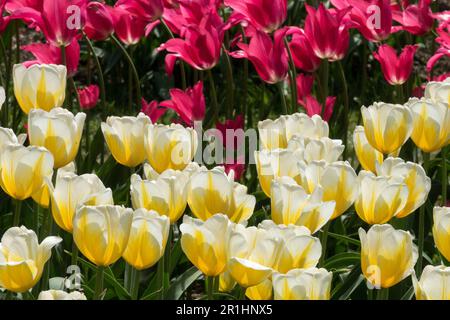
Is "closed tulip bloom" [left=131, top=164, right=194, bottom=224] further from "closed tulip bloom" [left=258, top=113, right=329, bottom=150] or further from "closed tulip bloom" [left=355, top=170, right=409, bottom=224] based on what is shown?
"closed tulip bloom" [left=258, top=113, right=329, bottom=150]

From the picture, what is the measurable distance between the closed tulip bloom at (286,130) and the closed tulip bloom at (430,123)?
22cm

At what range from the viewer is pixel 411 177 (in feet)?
6.23

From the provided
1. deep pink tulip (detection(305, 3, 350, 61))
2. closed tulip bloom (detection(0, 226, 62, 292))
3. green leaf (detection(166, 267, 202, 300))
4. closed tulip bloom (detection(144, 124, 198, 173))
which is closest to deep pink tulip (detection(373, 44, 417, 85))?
deep pink tulip (detection(305, 3, 350, 61))

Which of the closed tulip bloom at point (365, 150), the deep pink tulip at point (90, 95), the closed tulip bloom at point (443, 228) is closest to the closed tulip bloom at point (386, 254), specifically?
the closed tulip bloom at point (443, 228)

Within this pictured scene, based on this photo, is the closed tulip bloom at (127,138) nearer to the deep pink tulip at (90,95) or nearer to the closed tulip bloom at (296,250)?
the closed tulip bloom at (296,250)

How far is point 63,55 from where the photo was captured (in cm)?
287

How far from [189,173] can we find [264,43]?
3.50 feet

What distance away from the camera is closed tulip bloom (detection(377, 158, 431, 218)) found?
189 centimetres

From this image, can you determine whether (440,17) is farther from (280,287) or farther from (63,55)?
(280,287)

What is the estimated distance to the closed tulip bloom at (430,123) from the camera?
2.10 m

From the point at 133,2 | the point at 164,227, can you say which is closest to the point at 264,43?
the point at 133,2

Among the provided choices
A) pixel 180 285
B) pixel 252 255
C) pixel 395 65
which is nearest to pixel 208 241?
pixel 252 255

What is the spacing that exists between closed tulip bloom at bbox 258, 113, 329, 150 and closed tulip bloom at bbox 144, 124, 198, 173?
24 centimetres

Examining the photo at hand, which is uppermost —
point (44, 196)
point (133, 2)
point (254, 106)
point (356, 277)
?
point (133, 2)
